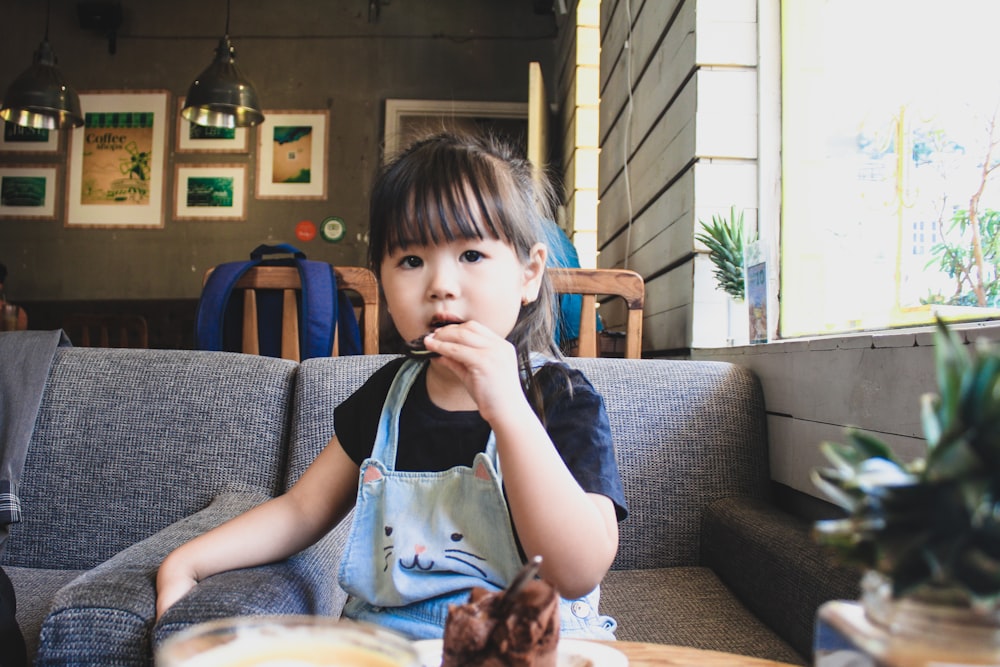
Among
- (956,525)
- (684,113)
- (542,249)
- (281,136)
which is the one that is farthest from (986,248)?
(281,136)

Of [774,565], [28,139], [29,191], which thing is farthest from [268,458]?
[28,139]

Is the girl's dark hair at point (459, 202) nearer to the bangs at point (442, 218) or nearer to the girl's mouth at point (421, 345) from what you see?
the bangs at point (442, 218)

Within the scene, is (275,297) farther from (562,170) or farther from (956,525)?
(562,170)

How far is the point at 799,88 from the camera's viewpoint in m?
2.02

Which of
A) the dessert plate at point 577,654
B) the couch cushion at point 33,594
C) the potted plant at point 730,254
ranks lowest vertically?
the couch cushion at point 33,594

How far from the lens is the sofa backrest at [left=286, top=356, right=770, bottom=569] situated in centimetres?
157

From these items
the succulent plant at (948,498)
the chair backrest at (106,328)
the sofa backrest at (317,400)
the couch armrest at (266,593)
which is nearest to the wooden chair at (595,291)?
the sofa backrest at (317,400)

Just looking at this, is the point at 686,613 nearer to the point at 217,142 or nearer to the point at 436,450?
the point at 436,450

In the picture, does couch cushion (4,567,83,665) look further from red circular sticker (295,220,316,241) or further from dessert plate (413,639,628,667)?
red circular sticker (295,220,316,241)

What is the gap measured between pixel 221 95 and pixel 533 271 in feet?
12.7

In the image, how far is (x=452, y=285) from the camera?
922mm

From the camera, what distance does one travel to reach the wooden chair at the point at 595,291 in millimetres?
2150

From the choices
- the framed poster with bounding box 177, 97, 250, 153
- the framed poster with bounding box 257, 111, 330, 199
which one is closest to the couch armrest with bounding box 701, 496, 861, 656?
the framed poster with bounding box 257, 111, 330, 199

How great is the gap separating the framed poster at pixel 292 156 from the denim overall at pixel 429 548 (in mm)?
5127
